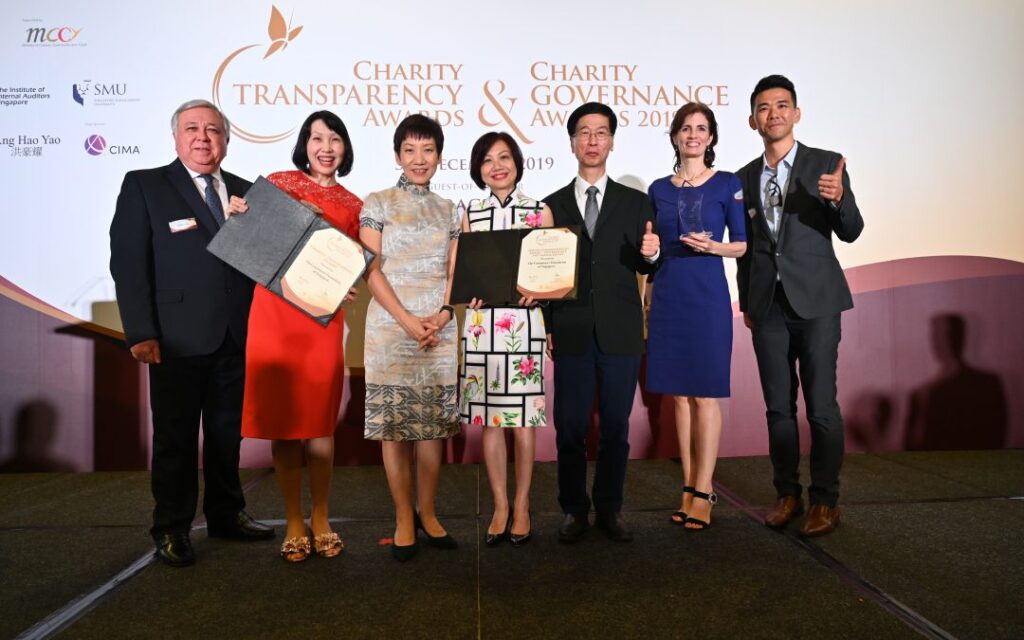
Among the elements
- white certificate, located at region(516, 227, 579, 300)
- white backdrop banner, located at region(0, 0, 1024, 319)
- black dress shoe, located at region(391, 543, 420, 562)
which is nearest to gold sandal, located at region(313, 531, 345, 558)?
black dress shoe, located at region(391, 543, 420, 562)

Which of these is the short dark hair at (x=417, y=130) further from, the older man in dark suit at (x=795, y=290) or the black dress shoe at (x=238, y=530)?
the black dress shoe at (x=238, y=530)

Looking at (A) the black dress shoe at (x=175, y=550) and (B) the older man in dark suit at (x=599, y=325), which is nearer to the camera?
(A) the black dress shoe at (x=175, y=550)

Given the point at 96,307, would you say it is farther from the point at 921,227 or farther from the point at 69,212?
the point at 921,227

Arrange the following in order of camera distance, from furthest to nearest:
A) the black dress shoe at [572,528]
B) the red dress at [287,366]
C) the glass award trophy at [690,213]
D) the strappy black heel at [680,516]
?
the strappy black heel at [680,516]
the glass award trophy at [690,213]
the black dress shoe at [572,528]
the red dress at [287,366]

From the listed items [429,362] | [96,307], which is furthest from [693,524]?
[96,307]

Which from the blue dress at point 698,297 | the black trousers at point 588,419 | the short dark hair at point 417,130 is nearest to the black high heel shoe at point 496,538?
the black trousers at point 588,419

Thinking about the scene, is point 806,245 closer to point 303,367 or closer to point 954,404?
point 303,367

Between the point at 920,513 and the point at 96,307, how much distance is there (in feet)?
14.3

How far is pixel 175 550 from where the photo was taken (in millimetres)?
2455

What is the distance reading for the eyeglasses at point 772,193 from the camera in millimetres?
2775

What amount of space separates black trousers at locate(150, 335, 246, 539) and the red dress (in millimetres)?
267

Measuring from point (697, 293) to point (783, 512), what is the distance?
961 mm

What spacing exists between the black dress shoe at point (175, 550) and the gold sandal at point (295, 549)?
0.33 meters

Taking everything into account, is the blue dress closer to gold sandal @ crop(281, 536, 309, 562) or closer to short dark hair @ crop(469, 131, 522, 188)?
short dark hair @ crop(469, 131, 522, 188)
